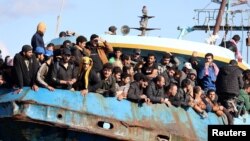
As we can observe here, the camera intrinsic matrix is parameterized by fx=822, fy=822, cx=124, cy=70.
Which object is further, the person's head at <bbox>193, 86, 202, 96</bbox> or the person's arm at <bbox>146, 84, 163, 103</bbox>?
the person's head at <bbox>193, 86, 202, 96</bbox>

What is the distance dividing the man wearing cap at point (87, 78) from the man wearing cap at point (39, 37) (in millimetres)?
1854

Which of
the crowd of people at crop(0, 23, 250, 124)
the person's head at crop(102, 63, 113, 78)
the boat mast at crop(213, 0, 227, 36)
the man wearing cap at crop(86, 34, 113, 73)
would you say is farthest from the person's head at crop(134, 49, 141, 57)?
the boat mast at crop(213, 0, 227, 36)

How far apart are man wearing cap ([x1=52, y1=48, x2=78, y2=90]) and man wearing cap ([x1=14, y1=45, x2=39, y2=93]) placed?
343 mm

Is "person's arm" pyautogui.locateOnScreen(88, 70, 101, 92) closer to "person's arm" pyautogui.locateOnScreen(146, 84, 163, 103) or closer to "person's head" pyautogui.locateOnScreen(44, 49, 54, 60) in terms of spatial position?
"person's arm" pyautogui.locateOnScreen(146, 84, 163, 103)

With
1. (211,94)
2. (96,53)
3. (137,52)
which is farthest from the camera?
(137,52)

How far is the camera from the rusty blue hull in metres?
13.1

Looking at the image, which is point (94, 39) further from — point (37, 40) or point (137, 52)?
point (137, 52)

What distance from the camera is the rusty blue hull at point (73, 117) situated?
13.1 m

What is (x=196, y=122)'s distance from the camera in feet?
49.0

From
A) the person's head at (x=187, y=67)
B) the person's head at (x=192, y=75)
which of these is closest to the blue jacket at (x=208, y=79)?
the person's head at (x=187, y=67)

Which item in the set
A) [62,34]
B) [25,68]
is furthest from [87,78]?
[62,34]

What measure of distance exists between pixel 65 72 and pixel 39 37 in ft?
7.04

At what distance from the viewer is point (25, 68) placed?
13148mm

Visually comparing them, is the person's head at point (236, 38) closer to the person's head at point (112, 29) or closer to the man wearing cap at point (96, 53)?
the person's head at point (112, 29)
